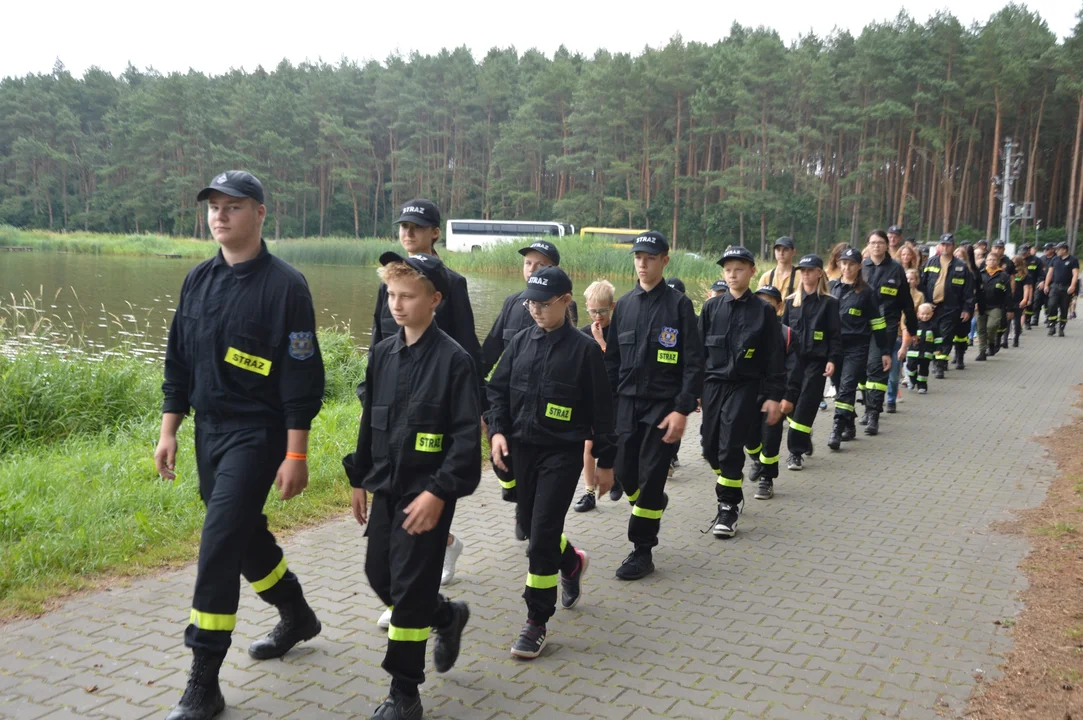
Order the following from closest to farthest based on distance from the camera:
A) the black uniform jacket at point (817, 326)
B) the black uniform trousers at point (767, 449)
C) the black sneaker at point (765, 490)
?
the black uniform trousers at point (767, 449) < the black sneaker at point (765, 490) < the black uniform jacket at point (817, 326)

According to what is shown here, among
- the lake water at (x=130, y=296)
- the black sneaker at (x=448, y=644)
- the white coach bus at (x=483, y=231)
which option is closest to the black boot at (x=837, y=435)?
the black sneaker at (x=448, y=644)

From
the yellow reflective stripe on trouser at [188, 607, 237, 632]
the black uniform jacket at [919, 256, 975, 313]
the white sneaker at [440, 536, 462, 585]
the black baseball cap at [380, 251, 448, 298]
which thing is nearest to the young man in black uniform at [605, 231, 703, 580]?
the white sneaker at [440, 536, 462, 585]

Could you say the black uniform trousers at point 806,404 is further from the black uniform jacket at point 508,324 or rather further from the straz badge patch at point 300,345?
the straz badge patch at point 300,345

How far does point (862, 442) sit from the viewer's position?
10930 mm

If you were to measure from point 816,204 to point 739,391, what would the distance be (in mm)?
67901

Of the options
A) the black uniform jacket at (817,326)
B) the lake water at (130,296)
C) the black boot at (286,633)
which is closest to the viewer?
the black boot at (286,633)

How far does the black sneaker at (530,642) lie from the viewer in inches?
185

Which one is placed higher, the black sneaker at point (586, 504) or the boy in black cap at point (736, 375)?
the boy in black cap at point (736, 375)

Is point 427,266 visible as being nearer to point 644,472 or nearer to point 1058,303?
point 644,472

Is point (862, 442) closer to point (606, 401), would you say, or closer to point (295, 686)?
point (606, 401)

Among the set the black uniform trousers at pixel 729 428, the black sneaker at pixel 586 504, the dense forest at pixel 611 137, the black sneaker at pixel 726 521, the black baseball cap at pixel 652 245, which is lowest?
the black sneaker at pixel 586 504

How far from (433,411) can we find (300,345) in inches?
25.9

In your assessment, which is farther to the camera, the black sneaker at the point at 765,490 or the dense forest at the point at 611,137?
the dense forest at the point at 611,137

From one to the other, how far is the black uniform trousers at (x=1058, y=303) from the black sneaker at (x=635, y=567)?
21208 millimetres
